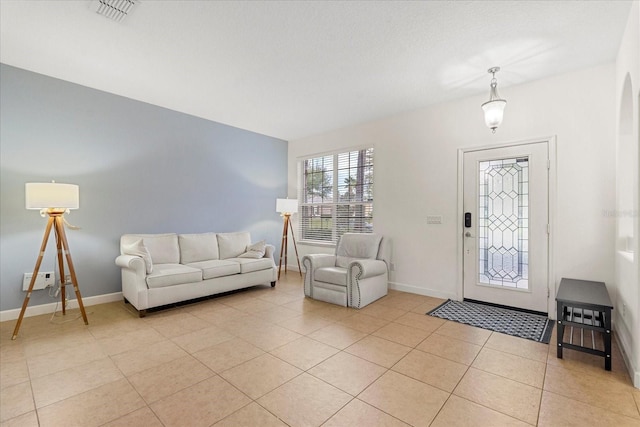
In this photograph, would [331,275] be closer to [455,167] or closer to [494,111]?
[455,167]

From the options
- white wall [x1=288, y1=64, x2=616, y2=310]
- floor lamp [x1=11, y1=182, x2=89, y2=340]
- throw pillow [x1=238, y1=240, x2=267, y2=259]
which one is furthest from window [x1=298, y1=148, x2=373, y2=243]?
floor lamp [x1=11, y1=182, x2=89, y2=340]

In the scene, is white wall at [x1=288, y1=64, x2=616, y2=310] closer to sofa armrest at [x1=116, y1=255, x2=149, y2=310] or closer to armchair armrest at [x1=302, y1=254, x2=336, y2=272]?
armchair armrest at [x1=302, y1=254, x2=336, y2=272]

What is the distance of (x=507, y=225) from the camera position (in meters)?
3.60

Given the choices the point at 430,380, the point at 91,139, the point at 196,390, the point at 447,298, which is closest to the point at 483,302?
the point at 447,298

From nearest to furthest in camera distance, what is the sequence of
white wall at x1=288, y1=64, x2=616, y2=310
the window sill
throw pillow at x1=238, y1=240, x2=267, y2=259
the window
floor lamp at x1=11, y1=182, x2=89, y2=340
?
floor lamp at x1=11, y1=182, x2=89, y2=340 → white wall at x1=288, y1=64, x2=616, y2=310 → throw pillow at x1=238, y1=240, x2=267, y2=259 → the window → the window sill

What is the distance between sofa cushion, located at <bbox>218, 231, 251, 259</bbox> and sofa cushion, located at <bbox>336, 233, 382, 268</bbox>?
1622 mm

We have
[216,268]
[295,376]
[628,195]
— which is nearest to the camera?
[295,376]

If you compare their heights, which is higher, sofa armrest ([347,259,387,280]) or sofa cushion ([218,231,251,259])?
sofa cushion ([218,231,251,259])

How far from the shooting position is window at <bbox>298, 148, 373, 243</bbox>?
16.7 feet

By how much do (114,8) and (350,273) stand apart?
3.41 m

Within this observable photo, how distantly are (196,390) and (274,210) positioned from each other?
14.0 feet

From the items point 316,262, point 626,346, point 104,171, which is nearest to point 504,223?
point 626,346

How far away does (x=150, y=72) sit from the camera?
3316 mm

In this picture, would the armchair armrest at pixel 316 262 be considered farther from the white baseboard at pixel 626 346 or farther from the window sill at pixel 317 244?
the white baseboard at pixel 626 346
